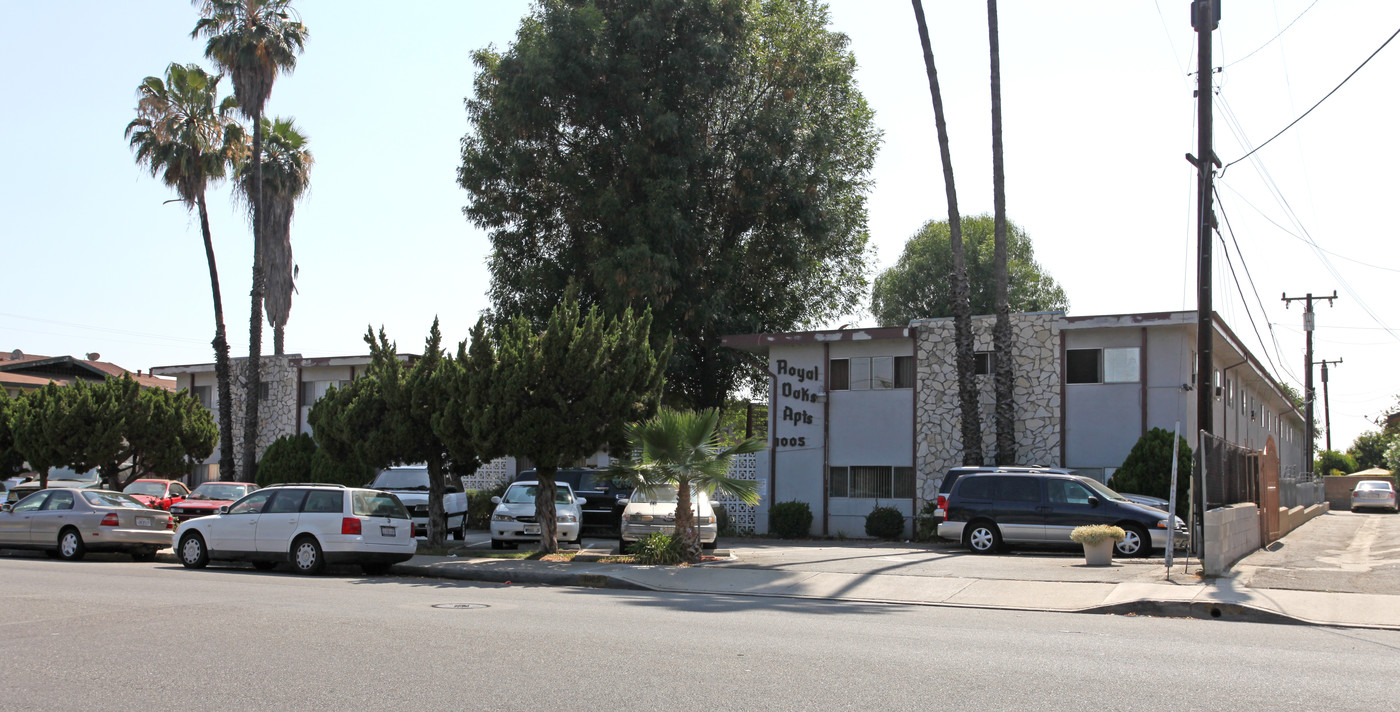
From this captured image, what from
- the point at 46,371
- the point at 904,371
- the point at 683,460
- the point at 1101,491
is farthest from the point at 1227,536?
the point at 46,371

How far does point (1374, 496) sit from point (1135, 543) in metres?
37.5

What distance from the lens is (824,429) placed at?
29109mm

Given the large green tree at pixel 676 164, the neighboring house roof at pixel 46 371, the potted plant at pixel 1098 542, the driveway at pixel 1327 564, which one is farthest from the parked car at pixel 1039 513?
the neighboring house roof at pixel 46 371

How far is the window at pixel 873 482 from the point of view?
28.2 metres

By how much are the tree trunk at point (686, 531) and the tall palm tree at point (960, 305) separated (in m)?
9.55

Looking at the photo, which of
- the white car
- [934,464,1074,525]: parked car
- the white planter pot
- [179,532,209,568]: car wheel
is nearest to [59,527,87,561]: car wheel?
[179,532,209,568]: car wheel

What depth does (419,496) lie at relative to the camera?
25.4 metres

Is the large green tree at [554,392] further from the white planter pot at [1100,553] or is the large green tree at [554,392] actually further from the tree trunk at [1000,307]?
the tree trunk at [1000,307]

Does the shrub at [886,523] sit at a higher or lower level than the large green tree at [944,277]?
lower

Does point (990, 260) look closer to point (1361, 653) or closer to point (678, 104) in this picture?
point (678, 104)

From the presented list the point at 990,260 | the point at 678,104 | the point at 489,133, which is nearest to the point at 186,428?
the point at 489,133

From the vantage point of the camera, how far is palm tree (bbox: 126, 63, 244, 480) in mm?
34250

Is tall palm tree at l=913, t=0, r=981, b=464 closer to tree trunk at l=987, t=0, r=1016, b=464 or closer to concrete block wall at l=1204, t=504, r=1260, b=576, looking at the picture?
tree trunk at l=987, t=0, r=1016, b=464

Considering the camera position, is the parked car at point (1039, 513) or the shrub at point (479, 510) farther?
the shrub at point (479, 510)
